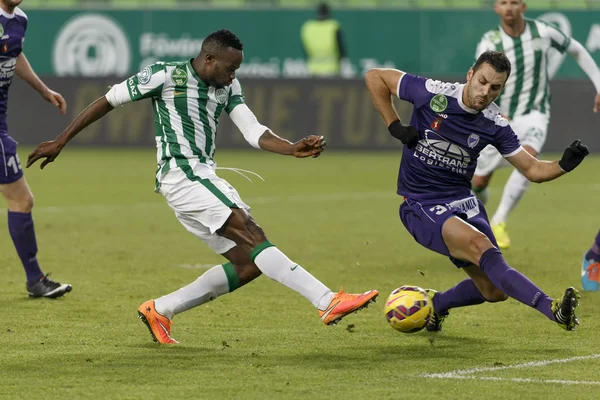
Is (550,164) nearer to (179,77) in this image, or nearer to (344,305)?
(344,305)

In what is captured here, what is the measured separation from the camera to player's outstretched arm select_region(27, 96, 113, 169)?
6.98 meters

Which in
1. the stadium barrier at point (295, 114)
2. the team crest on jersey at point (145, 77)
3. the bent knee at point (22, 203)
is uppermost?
the team crest on jersey at point (145, 77)

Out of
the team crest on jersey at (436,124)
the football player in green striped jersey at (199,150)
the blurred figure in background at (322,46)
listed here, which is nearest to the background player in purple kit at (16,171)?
the football player in green striped jersey at (199,150)

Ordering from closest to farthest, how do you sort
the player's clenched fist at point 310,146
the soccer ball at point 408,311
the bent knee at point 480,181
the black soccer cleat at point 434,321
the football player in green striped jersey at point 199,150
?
the player's clenched fist at point 310,146, the football player in green striped jersey at point 199,150, the soccer ball at point 408,311, the black soccer cleat at point 434,321, the bent knee at point 480,181

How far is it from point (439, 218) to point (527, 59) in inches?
188

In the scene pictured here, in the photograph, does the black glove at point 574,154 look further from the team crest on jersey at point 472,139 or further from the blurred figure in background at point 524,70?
the blurred figure in background at point 524,70

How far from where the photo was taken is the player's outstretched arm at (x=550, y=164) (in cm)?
673

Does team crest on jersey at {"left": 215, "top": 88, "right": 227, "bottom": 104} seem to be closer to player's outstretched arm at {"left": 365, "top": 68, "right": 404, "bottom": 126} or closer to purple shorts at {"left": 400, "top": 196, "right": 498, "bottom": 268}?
player's outstretched arm at {"left": 365, "top": 68, "right": 404, "bottom": 126}

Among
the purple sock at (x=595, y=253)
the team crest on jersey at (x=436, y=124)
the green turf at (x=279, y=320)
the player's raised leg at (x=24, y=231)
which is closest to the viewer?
the green turf at (x=279, y=320)

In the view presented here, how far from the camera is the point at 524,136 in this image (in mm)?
11461

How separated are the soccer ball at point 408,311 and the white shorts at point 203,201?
1.06 m

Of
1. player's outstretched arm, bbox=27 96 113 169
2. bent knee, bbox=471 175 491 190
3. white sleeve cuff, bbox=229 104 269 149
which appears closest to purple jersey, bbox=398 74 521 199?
white sleeve cuff, bbox=229 104 269 149

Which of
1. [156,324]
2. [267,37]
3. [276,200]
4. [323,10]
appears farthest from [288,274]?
[267,37]

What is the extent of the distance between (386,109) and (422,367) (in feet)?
5.61
